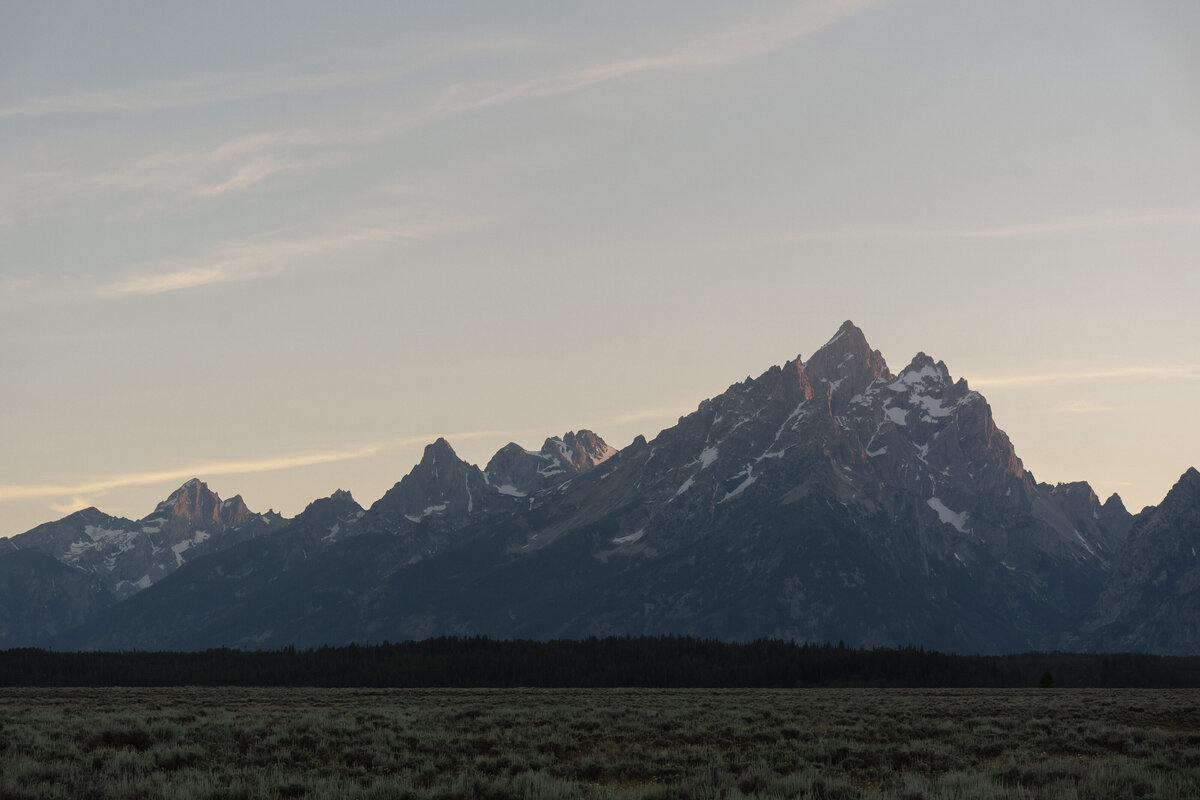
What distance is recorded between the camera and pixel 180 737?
1400 inches

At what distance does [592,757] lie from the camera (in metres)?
33.3

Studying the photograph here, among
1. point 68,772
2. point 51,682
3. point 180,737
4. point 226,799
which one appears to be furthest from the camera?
point 51,682

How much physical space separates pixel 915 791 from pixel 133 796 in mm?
17367

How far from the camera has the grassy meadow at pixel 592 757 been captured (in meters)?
26.1

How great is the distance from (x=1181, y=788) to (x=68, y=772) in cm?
Answer: 2650

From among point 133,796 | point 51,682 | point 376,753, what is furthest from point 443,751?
point 51,682

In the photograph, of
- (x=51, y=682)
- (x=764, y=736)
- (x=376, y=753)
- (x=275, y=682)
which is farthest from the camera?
(x=275, y=682)

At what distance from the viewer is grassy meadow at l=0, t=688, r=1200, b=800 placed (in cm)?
2612

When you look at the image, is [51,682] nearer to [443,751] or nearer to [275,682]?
[275,682]

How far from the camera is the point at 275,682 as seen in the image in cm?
19575

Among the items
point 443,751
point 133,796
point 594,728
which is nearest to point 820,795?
point 443,751

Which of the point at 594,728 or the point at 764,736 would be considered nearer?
the point at 764,736

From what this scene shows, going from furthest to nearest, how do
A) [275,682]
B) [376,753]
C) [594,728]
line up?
1. [275,682]
2. [594,728]
3. [376,753]

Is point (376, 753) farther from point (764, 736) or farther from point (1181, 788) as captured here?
point (1181, 788)
